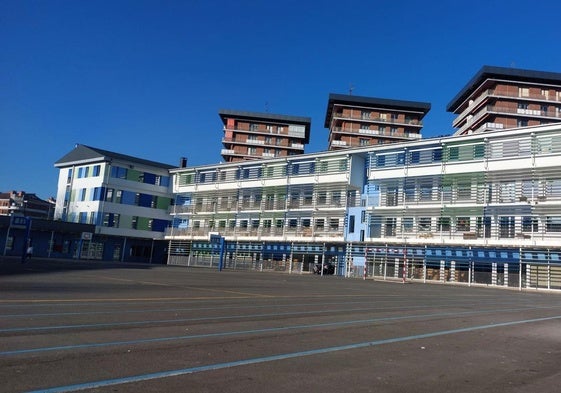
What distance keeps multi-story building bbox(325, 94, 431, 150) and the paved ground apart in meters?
81.8

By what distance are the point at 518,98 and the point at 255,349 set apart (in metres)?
80.7

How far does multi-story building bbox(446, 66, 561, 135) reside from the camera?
7725 cm

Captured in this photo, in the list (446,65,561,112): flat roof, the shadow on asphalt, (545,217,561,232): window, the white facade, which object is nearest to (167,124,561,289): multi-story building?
(545,217,561,232): window

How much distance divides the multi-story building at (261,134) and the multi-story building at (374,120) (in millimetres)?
9990

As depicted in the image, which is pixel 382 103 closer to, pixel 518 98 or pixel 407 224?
pixel 518 98

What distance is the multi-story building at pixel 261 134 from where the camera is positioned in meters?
102

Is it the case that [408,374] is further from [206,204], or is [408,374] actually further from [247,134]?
[247,134]

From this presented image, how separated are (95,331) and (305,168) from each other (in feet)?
163

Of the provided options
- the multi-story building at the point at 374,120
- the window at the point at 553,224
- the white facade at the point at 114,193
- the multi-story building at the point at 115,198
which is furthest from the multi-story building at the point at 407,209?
the multi-story building at the point at 374,120

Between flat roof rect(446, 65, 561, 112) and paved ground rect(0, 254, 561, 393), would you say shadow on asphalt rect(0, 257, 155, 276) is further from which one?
flat roof rect(446, 65, 561, 112)

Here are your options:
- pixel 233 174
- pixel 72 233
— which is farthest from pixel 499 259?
pixel 72 233

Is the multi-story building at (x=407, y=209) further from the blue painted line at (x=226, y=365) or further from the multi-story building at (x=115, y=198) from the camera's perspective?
the blue painted line at (x=226, y=365)

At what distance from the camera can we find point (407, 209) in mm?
48781

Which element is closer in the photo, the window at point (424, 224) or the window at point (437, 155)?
the window at point (424, 224)
